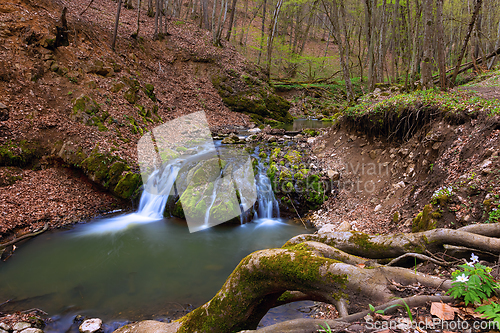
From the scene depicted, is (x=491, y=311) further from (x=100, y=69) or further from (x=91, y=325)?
(x=100, y=69)

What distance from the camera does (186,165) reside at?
1050 centimetres

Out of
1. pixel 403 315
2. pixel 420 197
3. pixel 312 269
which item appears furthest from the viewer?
pixel 420 197

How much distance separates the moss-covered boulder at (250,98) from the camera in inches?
797

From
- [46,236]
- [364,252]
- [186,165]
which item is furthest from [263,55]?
[364,252]

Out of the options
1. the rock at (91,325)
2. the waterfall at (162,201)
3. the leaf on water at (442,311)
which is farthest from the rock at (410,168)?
the rock at (91,325)

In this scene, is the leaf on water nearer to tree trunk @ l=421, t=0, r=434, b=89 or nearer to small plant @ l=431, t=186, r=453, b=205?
small plant @ l=431, t=186, r=453, b=205

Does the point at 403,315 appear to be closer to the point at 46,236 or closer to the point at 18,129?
the point at 46,236

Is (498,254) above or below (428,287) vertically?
above

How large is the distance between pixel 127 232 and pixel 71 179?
3175mm

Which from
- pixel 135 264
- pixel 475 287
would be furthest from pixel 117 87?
pixel 475 287

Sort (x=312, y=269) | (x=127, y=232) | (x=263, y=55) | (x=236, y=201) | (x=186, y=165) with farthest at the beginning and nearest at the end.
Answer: (x=263, y=55), (x=186, y=165), (x=236, y=201), (x=127, y=232), (x=312, y=269)

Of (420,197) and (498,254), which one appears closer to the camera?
(498,254)

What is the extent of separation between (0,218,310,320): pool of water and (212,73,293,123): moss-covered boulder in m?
13.2

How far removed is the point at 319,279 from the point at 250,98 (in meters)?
19.3
